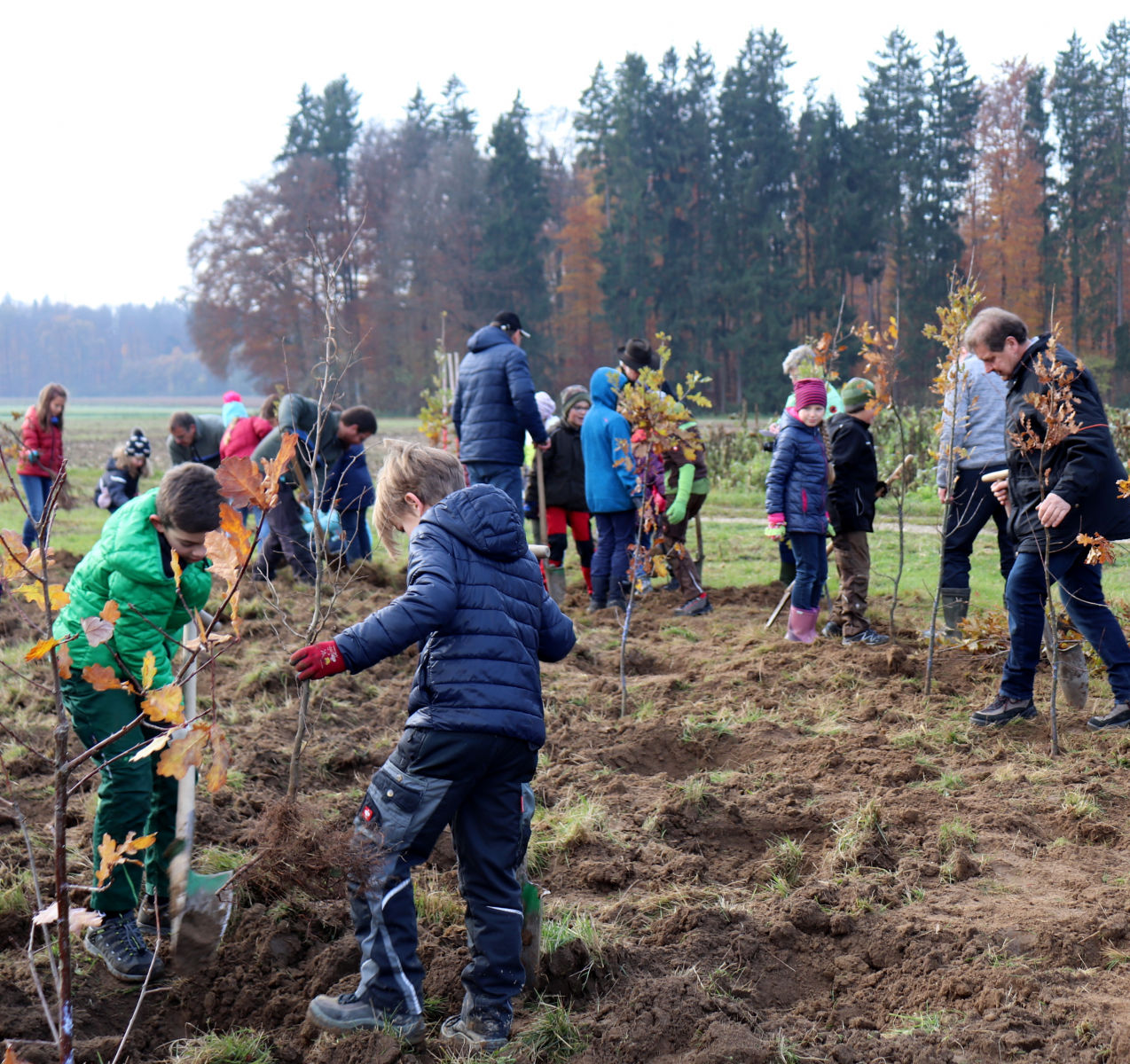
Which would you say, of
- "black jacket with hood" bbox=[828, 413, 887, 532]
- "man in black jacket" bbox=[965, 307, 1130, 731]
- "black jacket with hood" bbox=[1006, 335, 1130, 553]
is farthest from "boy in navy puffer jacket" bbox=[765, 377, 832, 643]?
"black jacket with hood" bbox=[1006, 335, 1130, 553]

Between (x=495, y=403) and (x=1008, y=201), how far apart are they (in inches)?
1412

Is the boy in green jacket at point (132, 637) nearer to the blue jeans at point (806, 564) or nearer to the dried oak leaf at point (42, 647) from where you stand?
the dried oak leaf at point (42, 647)

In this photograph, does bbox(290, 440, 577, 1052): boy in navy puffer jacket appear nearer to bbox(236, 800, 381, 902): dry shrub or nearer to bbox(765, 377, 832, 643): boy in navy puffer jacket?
bbox(236, 800, 381, 902): dry shrub

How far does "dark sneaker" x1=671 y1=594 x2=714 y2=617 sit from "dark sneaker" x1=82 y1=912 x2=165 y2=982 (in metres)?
4.95

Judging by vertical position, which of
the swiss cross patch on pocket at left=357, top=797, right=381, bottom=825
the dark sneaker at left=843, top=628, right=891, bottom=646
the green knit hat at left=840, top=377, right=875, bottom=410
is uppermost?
the green knit hat at left=840, top=377, right=875, bottom=410

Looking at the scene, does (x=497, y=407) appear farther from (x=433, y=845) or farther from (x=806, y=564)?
(x=433, y=845)

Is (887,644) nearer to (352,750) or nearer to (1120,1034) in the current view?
(352,750)

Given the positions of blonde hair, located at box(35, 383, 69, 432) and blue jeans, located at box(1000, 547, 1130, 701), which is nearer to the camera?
blue jeans, located at box(1000, 547, 1130, 701)

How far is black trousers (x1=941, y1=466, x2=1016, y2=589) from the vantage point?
19.4ft

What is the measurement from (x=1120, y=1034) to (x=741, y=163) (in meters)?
42.8

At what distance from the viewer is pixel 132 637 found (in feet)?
9.54

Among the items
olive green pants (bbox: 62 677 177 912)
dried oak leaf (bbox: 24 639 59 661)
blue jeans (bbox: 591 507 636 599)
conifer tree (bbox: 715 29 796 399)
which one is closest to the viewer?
dried oak leaf (bbox: 24 639 59 661)

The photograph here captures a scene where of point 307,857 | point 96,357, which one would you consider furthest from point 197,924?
point 96,357

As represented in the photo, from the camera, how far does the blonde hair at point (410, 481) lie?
106 inches
